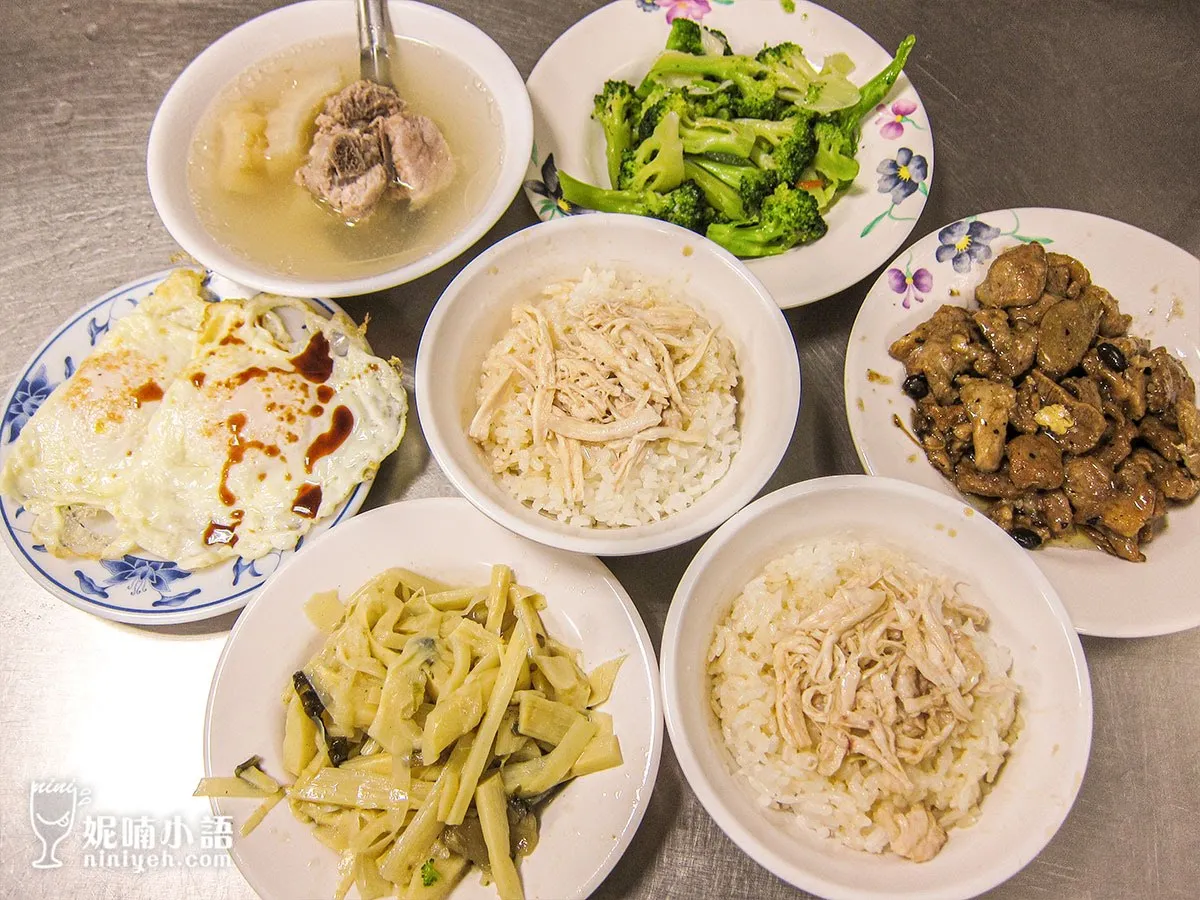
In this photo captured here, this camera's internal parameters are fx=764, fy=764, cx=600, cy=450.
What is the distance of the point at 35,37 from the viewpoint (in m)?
3.97

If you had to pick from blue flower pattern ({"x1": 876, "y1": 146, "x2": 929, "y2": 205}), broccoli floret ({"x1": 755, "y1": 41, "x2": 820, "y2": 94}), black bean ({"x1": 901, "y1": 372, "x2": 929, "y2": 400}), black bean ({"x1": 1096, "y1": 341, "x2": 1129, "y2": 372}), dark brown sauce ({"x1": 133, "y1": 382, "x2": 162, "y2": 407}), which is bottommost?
dark brown sauce ({"x1": 133, "y1": 382, "x2": 162, "y2": 407})

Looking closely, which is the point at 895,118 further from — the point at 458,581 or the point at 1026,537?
the point at 458,581

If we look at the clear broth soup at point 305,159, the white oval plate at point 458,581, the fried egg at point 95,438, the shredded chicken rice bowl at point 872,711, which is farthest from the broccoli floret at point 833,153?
the fried egg at point 95,438

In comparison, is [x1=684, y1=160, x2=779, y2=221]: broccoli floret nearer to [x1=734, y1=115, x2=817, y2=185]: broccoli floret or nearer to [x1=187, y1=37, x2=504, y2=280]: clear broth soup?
[x1=734, y1=115, x2=817, y2=185]: broccoli floret

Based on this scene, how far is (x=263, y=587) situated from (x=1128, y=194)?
14.0 ft

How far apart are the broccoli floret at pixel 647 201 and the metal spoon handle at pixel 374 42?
102 centimetres

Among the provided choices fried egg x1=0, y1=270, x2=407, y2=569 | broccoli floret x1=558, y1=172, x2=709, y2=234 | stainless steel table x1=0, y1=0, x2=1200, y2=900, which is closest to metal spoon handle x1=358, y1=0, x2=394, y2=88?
stainless steel table x1=0, y1=0, x2=1200, y2=900

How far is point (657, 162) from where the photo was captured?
119 inches

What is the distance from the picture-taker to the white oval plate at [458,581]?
227 centimetres

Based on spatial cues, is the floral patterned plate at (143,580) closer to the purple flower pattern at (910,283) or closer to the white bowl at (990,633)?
the white bowl at (990,633)

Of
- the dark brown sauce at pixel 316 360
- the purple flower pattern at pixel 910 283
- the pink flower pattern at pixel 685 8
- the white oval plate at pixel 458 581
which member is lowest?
the white oval plate at pixel 458 581

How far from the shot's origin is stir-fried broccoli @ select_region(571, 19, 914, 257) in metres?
3.01

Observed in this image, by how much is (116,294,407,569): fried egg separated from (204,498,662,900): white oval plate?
250mm

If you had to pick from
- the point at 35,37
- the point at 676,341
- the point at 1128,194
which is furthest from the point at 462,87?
the point at 1128,194
